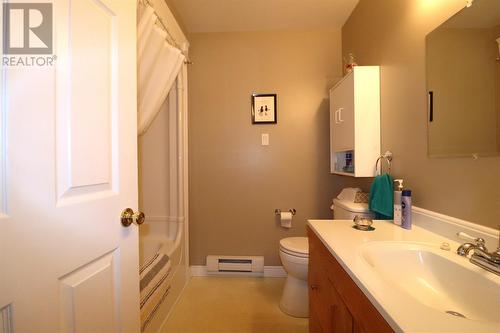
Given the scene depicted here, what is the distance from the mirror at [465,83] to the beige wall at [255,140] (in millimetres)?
1118

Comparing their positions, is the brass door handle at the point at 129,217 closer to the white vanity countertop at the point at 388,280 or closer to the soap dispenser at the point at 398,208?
the white vanity countertop at the point at 388,280

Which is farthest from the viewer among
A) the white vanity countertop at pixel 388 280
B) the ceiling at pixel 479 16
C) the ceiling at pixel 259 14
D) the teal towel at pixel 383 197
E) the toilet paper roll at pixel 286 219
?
the toilet paper roll at pixel 286 219

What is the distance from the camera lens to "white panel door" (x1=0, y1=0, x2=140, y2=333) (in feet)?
1.65

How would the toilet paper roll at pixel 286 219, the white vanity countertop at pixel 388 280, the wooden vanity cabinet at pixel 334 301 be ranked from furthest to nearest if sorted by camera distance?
1. the toilet paper roll at pixel 286 219
2. the wooden vanity cabinet at pixel 334 301
3. the white vanity countertop at pixel 388 280

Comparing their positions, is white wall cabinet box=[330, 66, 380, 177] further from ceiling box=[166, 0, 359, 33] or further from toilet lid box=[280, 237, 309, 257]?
ceiling box=[166, 0, 359, 33]

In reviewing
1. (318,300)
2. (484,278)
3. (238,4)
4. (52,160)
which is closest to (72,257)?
(52,160)

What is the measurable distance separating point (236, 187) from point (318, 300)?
1307mm

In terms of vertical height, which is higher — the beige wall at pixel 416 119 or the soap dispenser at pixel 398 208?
the beige wall at pixel 416 119

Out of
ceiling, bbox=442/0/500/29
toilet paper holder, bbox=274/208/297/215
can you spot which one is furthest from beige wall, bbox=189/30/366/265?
ceiling, bbox=442/0/500/29

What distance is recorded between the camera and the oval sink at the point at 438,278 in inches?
24.3

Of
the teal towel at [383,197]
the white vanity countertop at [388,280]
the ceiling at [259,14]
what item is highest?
the ceiling at [259,14]

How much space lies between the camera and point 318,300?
3.35 feet

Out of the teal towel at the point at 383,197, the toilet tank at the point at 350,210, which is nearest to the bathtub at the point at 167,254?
the toilet tank at the point at 350,210

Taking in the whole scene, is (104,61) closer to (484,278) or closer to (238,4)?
(484,278)
